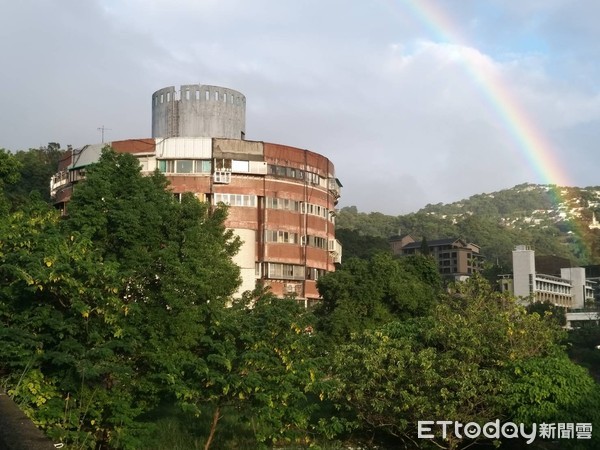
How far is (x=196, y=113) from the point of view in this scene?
48.7 m

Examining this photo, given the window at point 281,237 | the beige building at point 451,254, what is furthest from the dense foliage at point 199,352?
the beige building at point 451,254

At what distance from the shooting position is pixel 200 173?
46062 millimetres

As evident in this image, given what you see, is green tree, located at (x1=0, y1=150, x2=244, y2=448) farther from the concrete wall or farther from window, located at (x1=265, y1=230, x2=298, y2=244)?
the concrete wall

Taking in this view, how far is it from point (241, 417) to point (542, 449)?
24.6 feet

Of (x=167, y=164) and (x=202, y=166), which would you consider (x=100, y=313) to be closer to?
(x=202, y=166)

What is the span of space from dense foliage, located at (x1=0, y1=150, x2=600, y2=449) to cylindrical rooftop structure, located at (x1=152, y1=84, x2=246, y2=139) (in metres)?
25.4

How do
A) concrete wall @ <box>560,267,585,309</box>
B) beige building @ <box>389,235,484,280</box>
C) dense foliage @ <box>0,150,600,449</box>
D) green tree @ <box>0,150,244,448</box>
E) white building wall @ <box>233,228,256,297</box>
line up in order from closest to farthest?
green tree @ <box>0,150,244,448</box> → dense foliage @ <box>0,150,600,449</box> → white building wall @ <box>233,228,256,297</box> → concrete wall @ <box>560,267,585,309</box> → beige building @ <box>389,235,484,280</box>

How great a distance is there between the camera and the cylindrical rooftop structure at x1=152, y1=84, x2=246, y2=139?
4856 centimetres

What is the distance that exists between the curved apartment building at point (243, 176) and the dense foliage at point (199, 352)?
22590 millimetres

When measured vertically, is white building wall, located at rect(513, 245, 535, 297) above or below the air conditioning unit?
below

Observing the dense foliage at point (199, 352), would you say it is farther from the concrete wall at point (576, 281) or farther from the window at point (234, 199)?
the concrete wall at point (576, 281)

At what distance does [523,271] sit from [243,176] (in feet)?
183

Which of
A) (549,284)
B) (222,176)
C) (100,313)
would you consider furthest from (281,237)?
(549,284)

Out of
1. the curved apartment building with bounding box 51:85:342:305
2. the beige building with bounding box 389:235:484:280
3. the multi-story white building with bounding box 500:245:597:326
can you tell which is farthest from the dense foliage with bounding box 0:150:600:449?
the beige building with bounding box 389:235:484:280
